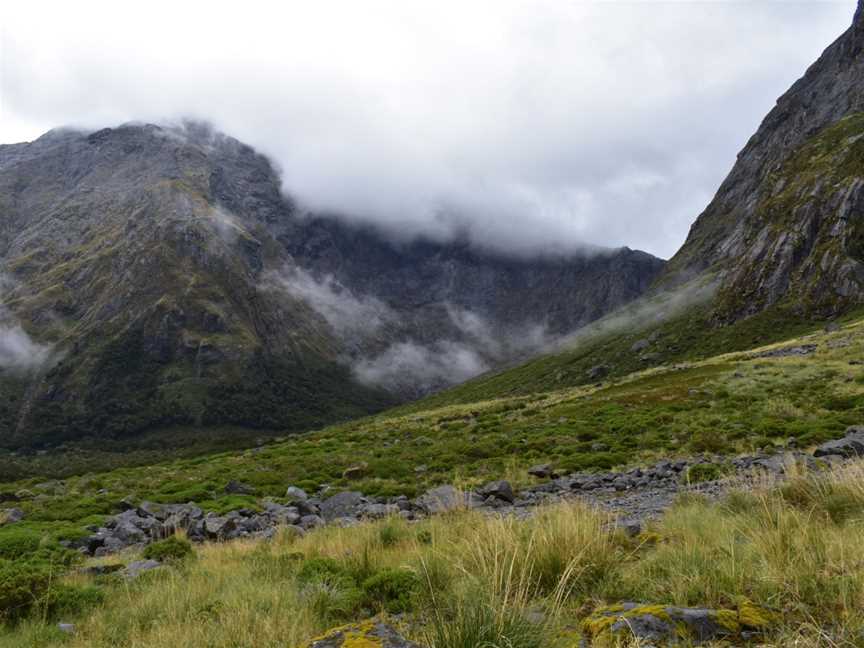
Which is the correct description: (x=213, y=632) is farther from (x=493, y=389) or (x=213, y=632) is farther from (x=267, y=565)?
(x=493, y=389)

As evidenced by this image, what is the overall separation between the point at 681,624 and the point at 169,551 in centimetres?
1100

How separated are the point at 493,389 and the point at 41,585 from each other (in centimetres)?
18995

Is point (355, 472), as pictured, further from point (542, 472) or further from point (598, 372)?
point (598, 372)

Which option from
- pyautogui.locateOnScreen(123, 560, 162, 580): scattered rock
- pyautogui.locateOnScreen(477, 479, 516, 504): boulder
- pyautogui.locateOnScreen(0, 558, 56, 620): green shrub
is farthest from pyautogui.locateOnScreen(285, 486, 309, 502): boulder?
pyautogui.locateOnScreen(0, 558, 56, 620): green shrub

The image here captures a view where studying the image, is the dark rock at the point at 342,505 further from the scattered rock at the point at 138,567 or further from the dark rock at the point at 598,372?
the dark rock at the point at 598,372

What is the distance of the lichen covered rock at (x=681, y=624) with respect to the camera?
4.00 meters

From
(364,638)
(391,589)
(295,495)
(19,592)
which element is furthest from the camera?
(295,495)


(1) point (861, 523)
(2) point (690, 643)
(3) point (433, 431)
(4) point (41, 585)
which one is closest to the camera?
(2) point (690, 643)

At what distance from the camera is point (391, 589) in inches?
278

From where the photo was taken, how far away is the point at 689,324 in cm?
15588

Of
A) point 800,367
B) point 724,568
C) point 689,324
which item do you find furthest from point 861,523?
point 689,324

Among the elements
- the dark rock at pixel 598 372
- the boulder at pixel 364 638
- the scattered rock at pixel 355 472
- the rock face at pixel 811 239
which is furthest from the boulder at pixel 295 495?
the dark rock at pixel 598 372

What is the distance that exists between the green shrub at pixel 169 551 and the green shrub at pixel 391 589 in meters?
6.10

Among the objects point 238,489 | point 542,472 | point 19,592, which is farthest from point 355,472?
point 19,592
